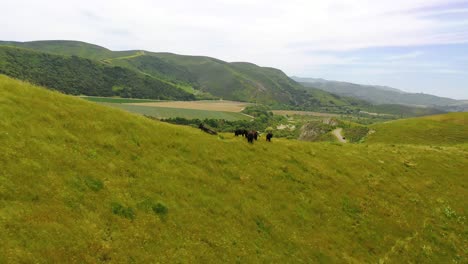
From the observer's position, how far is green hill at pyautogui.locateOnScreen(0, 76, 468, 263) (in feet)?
55.2

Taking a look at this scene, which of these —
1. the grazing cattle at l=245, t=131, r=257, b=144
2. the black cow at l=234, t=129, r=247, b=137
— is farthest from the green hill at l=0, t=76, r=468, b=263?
the grazing cattle at l=245, t=131, r=257, b=144

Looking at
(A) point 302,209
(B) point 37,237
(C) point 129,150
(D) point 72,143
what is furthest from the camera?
(A) point 302,209

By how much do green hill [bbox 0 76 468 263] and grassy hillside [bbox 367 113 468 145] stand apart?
6455 cm

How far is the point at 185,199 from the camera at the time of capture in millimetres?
23281

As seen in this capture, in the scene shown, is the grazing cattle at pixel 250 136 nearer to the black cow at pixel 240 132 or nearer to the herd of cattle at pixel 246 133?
the herd of cattle at pixel 246 133

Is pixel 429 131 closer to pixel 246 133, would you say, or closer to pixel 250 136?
pixel 246 133

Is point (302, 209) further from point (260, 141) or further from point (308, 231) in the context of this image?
point (260, 141)

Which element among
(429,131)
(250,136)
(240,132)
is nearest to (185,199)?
(250,136)

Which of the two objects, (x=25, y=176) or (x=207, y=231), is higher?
(x=25, y=176)

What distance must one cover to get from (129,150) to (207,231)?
9.94 m

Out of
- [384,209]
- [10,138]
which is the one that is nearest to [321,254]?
[384,209]

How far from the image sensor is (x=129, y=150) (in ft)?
84.8

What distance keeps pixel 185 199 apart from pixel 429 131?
347 feet

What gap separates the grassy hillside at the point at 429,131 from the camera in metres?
95.0
